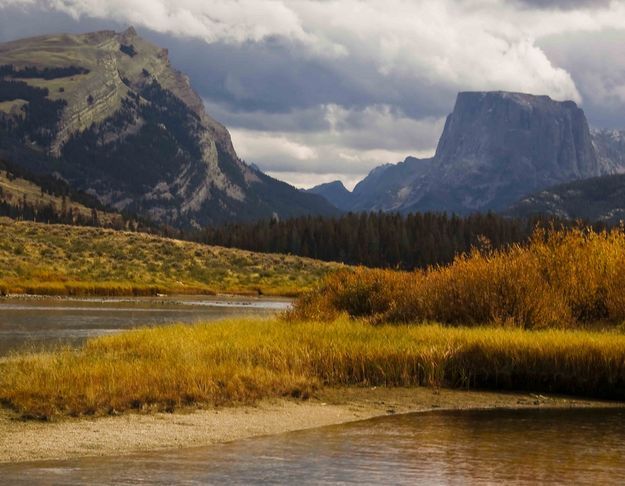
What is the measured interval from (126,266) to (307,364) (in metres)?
78.3

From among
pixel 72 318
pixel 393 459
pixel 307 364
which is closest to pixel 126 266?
pixel 72 318

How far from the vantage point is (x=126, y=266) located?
10069 centimetres

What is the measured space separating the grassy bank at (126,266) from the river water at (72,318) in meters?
12.3

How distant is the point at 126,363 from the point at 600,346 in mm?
13435

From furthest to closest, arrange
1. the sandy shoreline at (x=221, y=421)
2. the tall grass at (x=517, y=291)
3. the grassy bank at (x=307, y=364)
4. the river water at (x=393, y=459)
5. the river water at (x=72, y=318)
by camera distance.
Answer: the river water at (x=72, y=318) → the tall grass at (x=517, y=291) → the grassy bank at (x=307, y=364) → the sandy shoreline at (x=221, y=421) → the river water at (x=393, y=459)

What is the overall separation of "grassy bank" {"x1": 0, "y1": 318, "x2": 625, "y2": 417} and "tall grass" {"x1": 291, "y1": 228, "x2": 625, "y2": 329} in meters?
3.56

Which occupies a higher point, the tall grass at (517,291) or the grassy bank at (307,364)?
the tall grass at (517,291)

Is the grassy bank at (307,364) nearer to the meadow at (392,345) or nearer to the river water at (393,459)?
the meadow at (392,345)

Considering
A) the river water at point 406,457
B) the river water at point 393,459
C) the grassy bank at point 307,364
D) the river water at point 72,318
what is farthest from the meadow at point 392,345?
the river water at point 72,318

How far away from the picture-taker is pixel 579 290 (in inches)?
1347

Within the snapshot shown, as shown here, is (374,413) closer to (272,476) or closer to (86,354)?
(272,476)

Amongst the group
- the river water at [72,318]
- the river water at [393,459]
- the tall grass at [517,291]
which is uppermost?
the tall grass at [517,291]

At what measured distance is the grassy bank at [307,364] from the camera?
69.4 ft

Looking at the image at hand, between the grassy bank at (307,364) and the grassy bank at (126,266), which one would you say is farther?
the grassy bank at (126,266)
